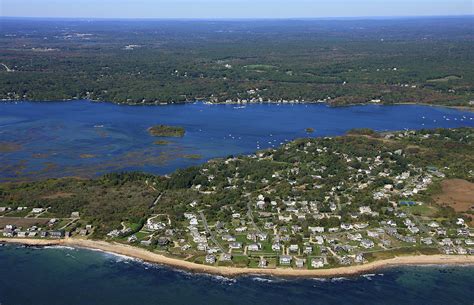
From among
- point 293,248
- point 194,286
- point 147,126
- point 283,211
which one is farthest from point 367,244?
point 147,126

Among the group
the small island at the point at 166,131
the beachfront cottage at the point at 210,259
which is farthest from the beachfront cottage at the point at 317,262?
the small island at the point at 166,131

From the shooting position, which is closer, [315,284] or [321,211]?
A: [315,284]

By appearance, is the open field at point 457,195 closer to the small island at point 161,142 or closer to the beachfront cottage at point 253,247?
the beachfront cottage at point 253,247

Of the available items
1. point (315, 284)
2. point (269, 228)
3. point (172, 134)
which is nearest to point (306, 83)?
point (172, 134)

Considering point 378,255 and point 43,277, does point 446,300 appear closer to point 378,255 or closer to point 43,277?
point 378,255

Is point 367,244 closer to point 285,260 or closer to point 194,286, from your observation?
point 285,260

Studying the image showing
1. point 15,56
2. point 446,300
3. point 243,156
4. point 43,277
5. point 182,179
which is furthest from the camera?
point 15,56

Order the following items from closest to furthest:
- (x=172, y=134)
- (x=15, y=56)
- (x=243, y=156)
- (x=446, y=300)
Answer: (x=446, y=300) → (x=243, y=156) → (x=172, y=134) → (x=15, y=56)
